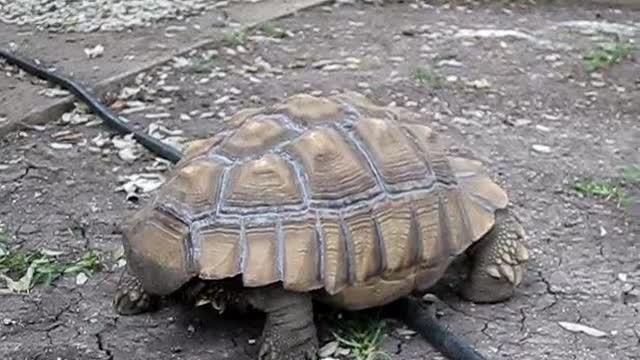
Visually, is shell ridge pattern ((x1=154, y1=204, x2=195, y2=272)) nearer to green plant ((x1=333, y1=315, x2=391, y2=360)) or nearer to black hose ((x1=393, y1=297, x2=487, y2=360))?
green plant ((x1=333, y1=315, x2=391, y2=360))

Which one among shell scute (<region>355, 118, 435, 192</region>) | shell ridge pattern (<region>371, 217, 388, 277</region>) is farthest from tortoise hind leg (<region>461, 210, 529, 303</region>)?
shell ridge pattern (<region>371, 217, 388, 277</region>)

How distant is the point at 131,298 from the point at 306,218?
2.00 ft

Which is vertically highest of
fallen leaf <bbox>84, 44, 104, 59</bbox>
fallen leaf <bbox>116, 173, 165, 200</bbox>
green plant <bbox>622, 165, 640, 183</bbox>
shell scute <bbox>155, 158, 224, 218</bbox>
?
shell scute <bbox>155, 158, 224, 218</bbox>

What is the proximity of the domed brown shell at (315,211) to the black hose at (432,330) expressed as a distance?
3.8 inches

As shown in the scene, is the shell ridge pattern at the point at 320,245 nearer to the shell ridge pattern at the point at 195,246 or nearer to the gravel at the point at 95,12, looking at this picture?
the shell ridge pattern at the point at 195,246

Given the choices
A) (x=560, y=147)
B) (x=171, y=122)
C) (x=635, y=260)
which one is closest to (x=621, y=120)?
(x=560, y=147)

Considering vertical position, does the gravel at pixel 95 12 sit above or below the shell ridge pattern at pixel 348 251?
below

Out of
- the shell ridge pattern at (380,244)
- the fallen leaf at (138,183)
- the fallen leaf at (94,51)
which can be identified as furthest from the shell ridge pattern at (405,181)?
the fallen leaf at (94,51)

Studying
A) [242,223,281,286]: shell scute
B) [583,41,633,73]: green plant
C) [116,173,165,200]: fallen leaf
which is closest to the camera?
[242,223,281,286]: shell scute

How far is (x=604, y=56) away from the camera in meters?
5.35

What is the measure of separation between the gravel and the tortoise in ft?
10.7

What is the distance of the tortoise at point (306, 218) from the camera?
2721 millimetres

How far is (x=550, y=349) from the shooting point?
9.58 ft

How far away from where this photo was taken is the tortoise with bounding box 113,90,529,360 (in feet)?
8.93
